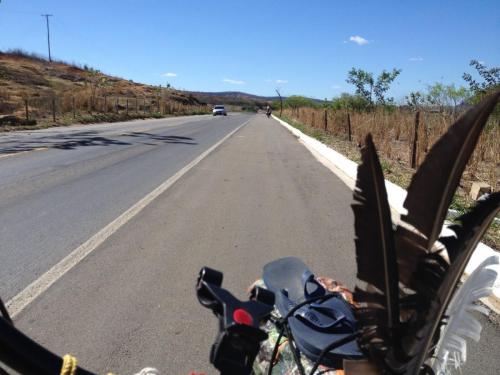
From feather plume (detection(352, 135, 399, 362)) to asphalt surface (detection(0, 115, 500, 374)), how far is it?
1.94 meters

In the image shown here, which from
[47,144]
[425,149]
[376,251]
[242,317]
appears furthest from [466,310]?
[47,144]

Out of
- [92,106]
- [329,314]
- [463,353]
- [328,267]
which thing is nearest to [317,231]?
[328,267]

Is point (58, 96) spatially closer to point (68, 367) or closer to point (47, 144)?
point (47, 144)

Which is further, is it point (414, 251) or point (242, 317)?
point (414, 251)

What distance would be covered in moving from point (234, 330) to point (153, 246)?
14.2 feet

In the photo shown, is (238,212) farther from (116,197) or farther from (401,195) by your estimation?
(401,195)

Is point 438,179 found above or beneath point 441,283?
above

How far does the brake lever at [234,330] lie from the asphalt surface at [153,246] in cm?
190

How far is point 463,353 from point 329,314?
2.70 feet

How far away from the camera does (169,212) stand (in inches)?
271

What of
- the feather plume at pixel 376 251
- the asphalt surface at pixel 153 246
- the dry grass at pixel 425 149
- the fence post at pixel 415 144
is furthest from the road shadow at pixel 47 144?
the feather plume at pixel 376 251

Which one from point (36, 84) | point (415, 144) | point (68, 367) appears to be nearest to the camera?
point (68, 367)

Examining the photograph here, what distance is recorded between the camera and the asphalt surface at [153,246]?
3232 millimetres

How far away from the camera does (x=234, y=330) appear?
1062mm
